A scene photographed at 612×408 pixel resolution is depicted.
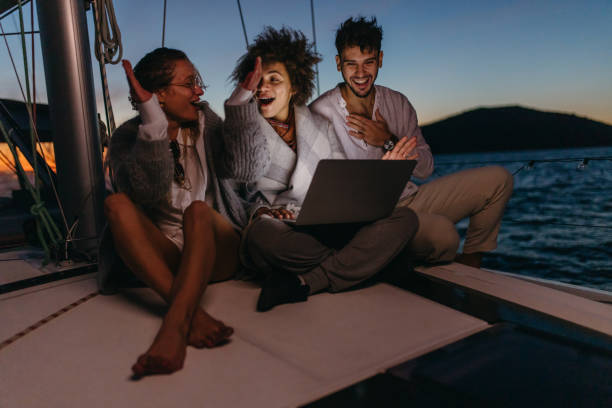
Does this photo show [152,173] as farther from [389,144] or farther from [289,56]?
[389,144]

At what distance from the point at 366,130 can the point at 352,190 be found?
60 cm

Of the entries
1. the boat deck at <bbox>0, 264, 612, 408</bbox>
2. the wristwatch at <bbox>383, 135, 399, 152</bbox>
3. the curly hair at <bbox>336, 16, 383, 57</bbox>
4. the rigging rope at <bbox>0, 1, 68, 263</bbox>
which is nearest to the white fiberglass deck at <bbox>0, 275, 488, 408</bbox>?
the boat deck at <bbox>0, 264, 612, 408</bbox>

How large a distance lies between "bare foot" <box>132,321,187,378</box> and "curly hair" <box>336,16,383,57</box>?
1.28 metres

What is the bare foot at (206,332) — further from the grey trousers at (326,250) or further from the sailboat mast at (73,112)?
the sailboat mast at (73,112)

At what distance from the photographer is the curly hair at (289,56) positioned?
1.53 metres

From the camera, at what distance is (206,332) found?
92 centimetres

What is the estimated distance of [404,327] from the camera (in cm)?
99

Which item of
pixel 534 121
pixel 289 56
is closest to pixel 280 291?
pixel 289 56

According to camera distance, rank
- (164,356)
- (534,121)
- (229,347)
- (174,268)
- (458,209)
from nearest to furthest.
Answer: (164,356) < (229,347) < (174,268) < (458,209) < (534,121)

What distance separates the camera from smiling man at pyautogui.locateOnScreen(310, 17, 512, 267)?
1.48 m

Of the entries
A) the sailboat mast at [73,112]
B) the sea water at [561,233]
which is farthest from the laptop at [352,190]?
the sea water at [561,233]

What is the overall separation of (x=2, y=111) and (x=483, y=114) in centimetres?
600

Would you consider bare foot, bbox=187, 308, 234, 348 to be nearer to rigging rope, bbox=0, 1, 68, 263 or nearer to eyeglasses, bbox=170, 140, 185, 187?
eyeglasses, bbox=170, 140, 185, 187

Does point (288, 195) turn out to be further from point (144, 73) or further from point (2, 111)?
point (2, 111)
